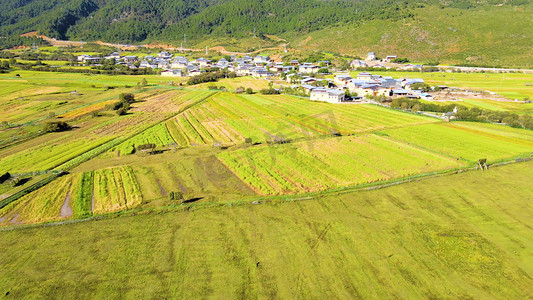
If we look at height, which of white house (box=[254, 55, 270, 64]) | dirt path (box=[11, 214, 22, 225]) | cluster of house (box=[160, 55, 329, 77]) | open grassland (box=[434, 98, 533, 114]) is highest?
white house (box=[254, 55, 270, 64])

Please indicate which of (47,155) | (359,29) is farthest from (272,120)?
(359,29)

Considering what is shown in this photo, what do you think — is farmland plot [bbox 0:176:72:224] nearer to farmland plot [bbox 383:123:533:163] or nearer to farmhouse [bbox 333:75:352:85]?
farmland plot [bbox 383:123:533:163]

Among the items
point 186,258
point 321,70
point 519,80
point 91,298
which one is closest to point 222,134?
point 186,258

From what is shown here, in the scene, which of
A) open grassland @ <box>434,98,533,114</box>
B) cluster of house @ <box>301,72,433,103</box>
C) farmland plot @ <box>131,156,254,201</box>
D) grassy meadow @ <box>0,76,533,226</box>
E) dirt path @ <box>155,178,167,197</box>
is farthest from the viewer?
cluster of house @ <box>301,72,433,103</box>

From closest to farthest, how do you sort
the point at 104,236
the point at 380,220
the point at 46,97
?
the point at 104,236 < the point at 380,220 < the point at 46,97

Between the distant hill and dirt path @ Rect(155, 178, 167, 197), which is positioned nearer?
dirt path @ Rect(155, 178, 167, 197)

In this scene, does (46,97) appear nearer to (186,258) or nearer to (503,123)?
(186,258)

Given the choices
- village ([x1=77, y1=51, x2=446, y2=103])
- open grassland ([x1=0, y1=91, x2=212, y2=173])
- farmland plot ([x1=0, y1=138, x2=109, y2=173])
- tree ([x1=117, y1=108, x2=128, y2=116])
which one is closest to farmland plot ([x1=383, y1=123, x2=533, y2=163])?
village ([x1=77, y1=51, x2=446, y2=103])
